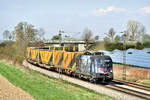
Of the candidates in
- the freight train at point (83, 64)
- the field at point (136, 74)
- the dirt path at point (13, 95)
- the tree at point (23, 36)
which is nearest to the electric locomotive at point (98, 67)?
the freight train at point (83, 64)

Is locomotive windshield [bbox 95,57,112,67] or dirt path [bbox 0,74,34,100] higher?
locomotive windshield [bbox 95,57,112,67]

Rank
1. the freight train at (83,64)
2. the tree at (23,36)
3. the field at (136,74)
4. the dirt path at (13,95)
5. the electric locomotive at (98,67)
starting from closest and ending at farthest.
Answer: the dirt path at (13,95) → the electric locomotive at (98,67) → the freight train at (83,64) → the field at (136,74) → the tree at (23,36)

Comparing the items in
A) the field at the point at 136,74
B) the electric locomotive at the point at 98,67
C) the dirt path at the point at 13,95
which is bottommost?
the field at the point at 136,74

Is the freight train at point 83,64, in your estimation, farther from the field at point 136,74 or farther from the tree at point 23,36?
the tree at point 23,36

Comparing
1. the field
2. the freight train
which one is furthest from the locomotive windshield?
the field

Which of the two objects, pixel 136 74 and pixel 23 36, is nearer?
pixel 136 74

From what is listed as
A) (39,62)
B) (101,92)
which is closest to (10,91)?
(101,92)

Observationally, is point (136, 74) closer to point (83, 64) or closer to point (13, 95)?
point (83, 64)

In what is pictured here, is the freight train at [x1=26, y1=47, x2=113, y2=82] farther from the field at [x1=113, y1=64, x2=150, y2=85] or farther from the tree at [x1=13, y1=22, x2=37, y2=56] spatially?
the tree at [x1=13, y1=22, x2=37, y2=56]

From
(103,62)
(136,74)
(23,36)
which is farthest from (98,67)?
(23,36)

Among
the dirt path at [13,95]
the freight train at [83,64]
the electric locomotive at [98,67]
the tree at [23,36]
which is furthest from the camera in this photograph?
the tree at [23,36]

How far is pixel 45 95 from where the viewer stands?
15461 millimetres

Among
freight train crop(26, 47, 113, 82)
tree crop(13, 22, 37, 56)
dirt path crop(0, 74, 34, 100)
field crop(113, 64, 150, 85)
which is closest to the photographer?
dirt path crop(0, 74, 34, 100)

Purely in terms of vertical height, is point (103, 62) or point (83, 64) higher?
point (103, 62)
